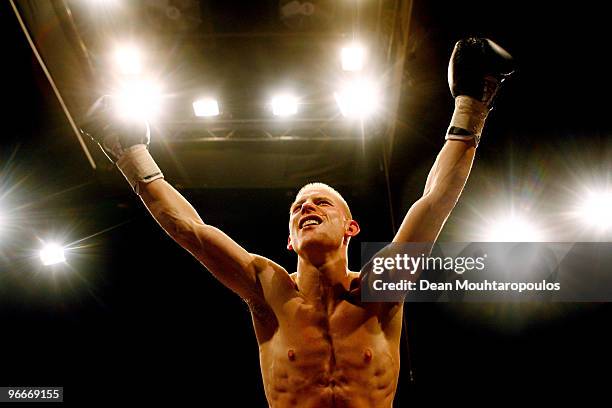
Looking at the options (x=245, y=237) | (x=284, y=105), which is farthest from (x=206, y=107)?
(x=245, y=237)

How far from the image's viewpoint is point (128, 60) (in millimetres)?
4078

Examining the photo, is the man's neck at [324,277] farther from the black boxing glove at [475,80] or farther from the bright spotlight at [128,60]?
the bright spotlight at [128,60]

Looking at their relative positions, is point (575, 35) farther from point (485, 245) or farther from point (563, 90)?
point (485, 245)

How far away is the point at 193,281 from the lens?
5.30m

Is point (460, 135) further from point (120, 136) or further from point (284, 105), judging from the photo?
point (284, 105)

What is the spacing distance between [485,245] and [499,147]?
3.39 feet

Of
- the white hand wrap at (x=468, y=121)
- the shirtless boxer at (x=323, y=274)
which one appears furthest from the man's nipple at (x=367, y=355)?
the white hand wrap at (x=468, y=121)

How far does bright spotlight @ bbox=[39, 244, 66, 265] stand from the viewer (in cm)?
510

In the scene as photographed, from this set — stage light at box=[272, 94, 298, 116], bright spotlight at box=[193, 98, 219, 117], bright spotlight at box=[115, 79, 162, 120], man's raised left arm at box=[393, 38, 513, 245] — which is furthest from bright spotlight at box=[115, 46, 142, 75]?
man's raised left arm at box=[393, 38, 513, 245]

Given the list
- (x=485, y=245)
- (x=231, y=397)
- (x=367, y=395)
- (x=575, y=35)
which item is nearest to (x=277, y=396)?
(x=367, y=395)

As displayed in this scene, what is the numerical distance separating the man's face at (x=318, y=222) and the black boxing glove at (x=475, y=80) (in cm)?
53

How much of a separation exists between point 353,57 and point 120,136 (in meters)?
2.53

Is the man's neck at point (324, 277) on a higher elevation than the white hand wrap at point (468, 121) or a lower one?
lower

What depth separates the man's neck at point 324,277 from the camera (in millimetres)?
1923
